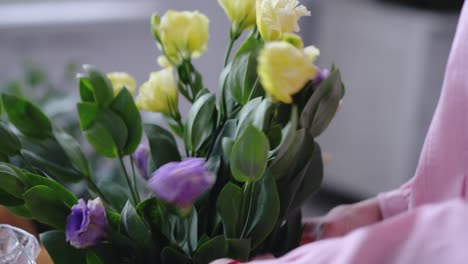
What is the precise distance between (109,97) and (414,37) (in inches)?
60.4

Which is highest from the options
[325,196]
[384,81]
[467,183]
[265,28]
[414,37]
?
[265,28]

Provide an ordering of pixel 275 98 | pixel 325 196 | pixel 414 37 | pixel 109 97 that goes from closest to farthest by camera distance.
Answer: pixel 275 98
pixel 109 97
pixel 414 37
pixel 325 196

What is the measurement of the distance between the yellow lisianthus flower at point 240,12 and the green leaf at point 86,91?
0.10 metres

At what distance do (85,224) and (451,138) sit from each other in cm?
22

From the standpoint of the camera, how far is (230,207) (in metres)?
0.42

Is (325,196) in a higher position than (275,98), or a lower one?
lower

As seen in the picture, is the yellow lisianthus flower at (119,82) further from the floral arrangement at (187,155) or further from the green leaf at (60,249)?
the green leaf at (60,249)

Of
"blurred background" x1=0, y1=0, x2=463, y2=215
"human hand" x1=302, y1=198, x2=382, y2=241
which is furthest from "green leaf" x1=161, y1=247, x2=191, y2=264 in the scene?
"blurred background" x1=0, y1=0, x2=463, y2=215

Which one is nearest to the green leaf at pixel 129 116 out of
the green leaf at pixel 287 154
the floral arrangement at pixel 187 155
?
the floral arrangement at pixel 187 155

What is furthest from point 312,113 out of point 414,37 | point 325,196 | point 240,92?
point 325,196

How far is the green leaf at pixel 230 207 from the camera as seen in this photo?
418 millimetres

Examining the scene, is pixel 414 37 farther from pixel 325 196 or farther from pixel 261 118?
pixel 261 118

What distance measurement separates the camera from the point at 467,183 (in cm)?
44

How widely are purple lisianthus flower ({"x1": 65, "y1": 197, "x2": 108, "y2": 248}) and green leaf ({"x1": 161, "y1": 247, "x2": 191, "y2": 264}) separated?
40 mm
